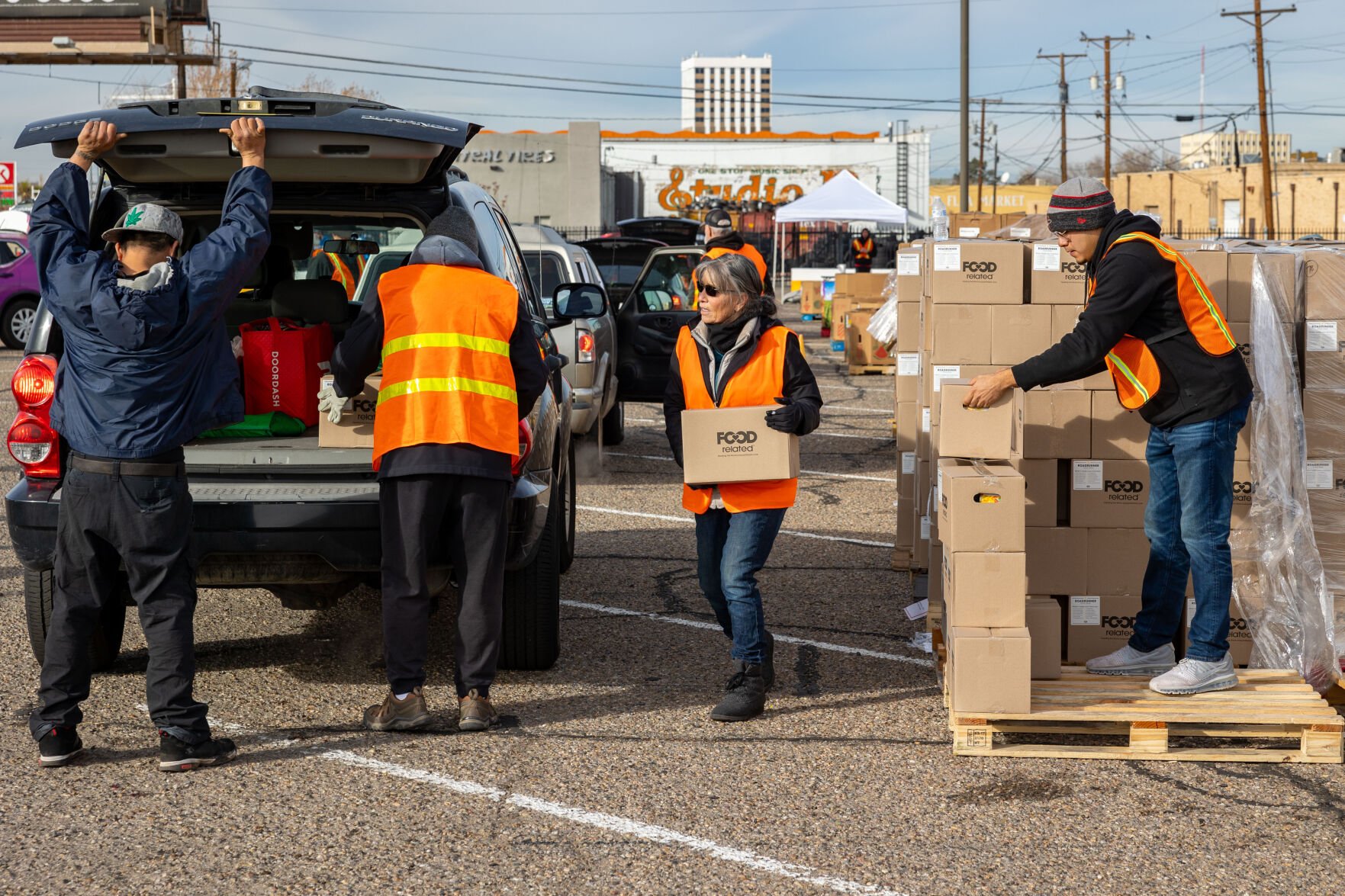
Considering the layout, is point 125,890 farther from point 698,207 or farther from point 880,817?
point 698,207

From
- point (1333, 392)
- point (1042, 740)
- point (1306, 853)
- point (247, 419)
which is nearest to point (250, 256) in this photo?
point (247, 419)

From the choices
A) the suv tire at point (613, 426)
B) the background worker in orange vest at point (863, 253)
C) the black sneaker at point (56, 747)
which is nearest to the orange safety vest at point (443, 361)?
the black sneaker at point (56, 747)

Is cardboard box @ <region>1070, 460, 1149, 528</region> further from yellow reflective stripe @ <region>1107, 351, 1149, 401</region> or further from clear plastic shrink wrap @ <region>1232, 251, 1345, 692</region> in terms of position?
yellow reflective stripe @ <region>1107, 351, 1149, 401</region>

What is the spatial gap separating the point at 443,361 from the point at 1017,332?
100 inches

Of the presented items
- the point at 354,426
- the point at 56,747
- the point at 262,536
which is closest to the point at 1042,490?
the point at 354,426

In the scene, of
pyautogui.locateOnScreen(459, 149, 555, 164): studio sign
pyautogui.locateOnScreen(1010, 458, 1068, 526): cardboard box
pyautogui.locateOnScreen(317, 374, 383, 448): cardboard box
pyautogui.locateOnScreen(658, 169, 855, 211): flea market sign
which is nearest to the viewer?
pyautogui.locateOnScreen(317, 374, 383, 448): cardboard box

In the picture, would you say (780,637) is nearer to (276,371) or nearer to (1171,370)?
(1171,370)

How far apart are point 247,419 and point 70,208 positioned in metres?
1.23

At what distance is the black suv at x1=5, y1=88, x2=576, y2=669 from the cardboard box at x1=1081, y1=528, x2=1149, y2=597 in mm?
2179

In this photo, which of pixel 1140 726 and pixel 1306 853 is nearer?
pixel 1306 853

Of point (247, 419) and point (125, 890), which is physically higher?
point (247, 419)

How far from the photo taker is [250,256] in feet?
15.3

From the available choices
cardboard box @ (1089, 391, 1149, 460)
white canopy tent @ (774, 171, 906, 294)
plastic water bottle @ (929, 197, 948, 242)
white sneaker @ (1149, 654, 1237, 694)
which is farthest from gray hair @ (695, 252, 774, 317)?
white canopy tent @ (774, 171, 906, 294)

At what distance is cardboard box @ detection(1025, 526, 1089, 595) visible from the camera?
5910 mm
